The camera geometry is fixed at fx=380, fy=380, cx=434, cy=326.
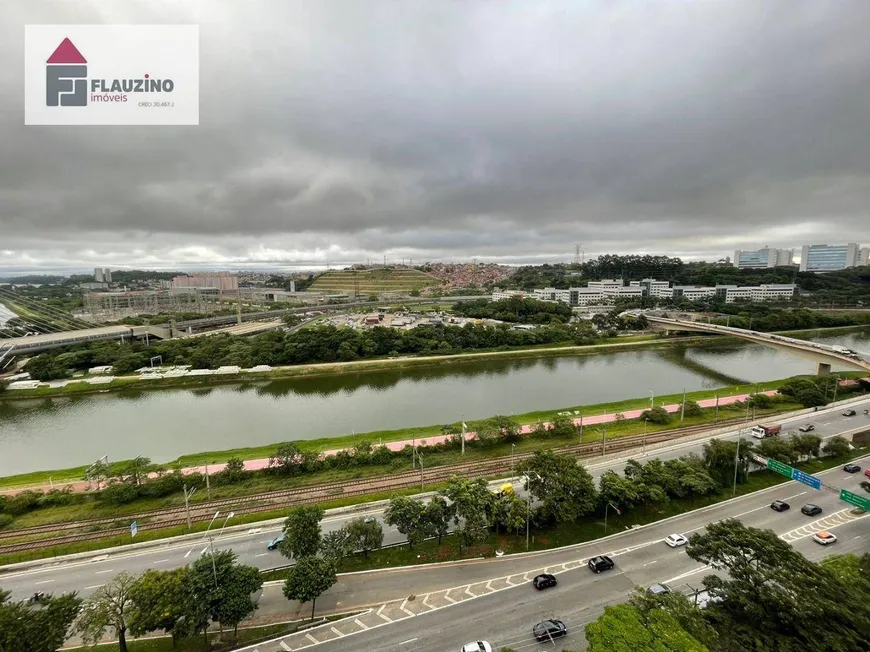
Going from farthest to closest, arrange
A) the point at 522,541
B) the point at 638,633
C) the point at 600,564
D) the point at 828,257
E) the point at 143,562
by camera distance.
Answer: the point at 828,257 → the point at 522,541 → the point at 143,562 → the point at 600,564 → the point at 638,633

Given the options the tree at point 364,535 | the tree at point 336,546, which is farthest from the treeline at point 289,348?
the tree at point 336,546

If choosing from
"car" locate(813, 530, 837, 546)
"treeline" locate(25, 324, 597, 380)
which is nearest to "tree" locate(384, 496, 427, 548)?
"car" locate(813, 530, 837, 546)

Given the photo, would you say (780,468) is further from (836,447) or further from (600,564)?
(600,564)

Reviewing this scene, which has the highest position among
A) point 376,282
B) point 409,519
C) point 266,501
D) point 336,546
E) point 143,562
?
point 376,282

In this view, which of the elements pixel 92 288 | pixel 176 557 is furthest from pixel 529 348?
pixel 92 288

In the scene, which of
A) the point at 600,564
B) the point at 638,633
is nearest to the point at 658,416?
the point at 600,564

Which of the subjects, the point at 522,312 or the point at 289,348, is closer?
the point at 289,348

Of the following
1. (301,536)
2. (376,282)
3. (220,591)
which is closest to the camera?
(220,591)
